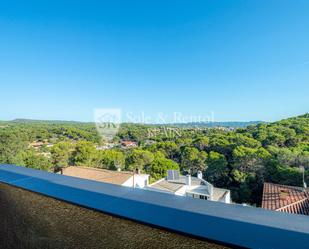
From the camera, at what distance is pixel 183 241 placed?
41 centimetres

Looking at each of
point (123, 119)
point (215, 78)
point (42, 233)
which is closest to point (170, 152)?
point (123, 119)

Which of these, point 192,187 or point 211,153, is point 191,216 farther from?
point 211,153

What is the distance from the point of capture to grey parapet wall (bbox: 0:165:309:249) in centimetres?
32

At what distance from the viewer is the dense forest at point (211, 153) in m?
8.85

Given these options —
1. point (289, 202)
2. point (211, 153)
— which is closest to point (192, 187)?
point (289, 202)

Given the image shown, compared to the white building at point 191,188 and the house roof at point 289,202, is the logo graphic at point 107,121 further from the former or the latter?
the house roof at point 289,202

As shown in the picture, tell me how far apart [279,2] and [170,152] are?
10.2 m

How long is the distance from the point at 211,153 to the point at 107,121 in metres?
6.59

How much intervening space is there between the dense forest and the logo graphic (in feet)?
1.44

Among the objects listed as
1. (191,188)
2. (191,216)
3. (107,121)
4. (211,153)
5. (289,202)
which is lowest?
(191,188)

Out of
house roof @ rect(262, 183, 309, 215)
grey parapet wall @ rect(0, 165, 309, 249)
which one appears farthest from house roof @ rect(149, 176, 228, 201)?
grey parapet wall @ rect(0, 165, 309, 249)

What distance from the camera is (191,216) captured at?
41cm

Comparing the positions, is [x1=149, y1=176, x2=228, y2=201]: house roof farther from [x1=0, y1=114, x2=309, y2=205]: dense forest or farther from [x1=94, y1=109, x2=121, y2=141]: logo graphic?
[x1=94, y1=109, x2=121, y2=141]: logo graphic

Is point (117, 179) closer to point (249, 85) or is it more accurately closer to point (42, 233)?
point (42, 233)
